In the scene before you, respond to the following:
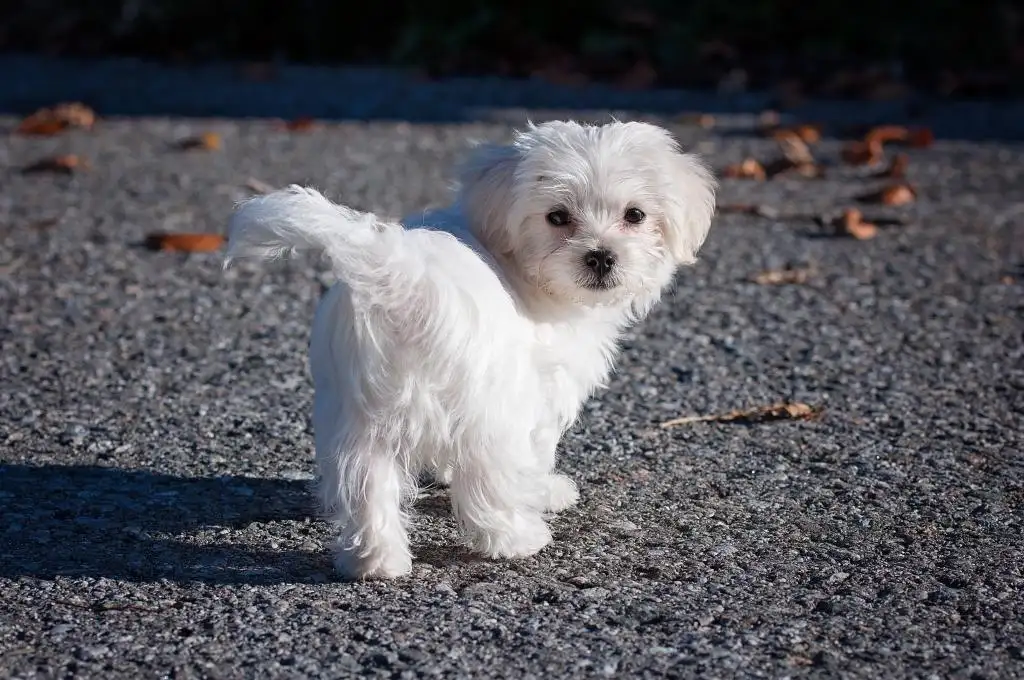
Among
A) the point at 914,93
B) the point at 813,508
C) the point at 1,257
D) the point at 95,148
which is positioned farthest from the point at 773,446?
the point at 914,93

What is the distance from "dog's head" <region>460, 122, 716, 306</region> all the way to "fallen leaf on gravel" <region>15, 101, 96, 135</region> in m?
7.20

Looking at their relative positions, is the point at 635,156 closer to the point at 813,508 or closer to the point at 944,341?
the point at 813,508

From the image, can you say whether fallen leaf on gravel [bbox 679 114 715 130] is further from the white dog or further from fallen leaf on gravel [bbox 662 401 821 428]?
the white dog

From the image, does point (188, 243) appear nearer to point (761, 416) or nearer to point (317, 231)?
point (761, 416)

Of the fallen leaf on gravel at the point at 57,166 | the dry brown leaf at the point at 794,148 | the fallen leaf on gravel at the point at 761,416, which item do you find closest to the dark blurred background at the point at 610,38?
the dry brown leaf at the point at 794,148

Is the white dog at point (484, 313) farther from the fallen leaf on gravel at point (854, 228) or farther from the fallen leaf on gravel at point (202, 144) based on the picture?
the fallen leaf on gravel at point (202, 144)

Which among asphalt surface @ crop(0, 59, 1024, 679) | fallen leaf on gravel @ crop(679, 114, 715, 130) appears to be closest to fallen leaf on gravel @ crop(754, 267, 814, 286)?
asphalt surface @ crop(0, 59, 1024, 679)

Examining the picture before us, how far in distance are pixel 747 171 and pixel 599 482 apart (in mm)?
4975

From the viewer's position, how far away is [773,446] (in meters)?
4.75

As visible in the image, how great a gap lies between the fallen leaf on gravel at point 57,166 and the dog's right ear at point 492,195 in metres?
5.76

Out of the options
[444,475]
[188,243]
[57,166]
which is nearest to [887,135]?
[188,243]

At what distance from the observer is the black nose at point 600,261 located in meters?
3.89

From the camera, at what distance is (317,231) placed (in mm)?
3350

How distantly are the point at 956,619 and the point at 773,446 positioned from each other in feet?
4.42
